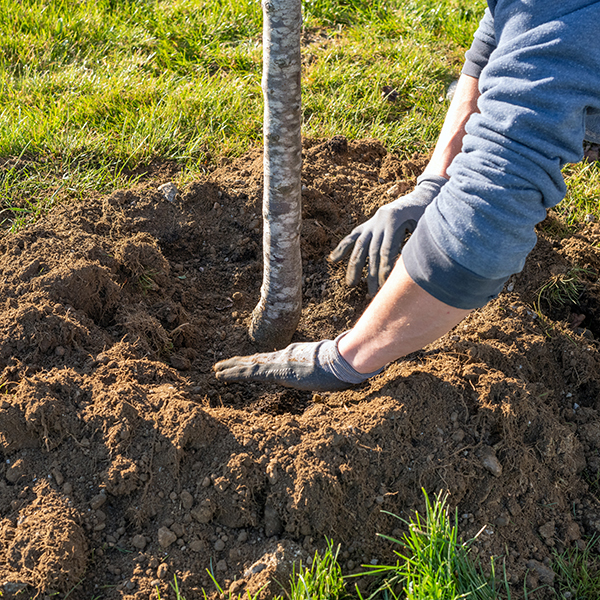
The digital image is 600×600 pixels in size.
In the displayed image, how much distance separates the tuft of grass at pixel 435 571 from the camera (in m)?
1.66

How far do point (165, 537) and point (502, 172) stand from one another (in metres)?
1.50

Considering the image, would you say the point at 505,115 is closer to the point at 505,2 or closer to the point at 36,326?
the point at 505,2

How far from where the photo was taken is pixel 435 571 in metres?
1.70

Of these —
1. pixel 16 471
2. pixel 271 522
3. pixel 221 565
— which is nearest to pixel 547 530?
pixel 271 522

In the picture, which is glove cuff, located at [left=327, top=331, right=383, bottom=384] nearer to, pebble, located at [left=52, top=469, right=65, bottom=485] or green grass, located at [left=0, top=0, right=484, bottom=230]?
pebble, located at [left=52, top=469, right=65, bottom=485]

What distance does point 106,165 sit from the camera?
3434 millimetres

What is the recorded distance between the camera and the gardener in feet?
4.30

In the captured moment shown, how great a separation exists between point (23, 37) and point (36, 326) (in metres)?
3.21

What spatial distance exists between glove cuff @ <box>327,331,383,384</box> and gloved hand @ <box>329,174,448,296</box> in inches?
16.8

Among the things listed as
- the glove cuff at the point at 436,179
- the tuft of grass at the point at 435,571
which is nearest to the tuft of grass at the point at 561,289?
the glove cuff at the point at 436,179

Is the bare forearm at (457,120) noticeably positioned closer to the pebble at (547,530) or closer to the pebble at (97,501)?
the pebble at (547,530)

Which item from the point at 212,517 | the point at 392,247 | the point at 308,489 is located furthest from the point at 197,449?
the point at 392,247

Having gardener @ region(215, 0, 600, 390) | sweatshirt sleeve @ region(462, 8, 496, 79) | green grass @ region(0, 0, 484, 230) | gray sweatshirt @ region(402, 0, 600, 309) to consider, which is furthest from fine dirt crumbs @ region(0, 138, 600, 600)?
sweatshirt sleeve @ region(462, 8, 496, 79)

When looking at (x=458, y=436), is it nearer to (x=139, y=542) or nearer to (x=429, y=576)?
(x=429, y=576)
